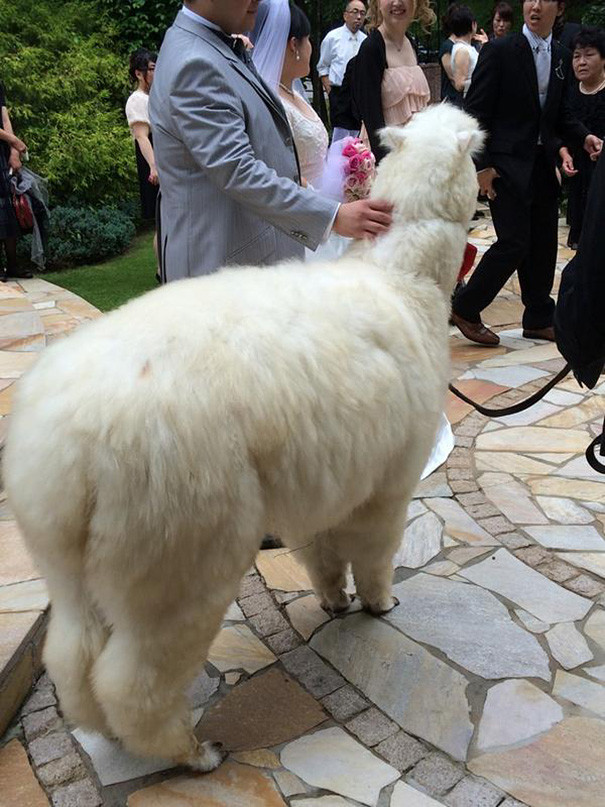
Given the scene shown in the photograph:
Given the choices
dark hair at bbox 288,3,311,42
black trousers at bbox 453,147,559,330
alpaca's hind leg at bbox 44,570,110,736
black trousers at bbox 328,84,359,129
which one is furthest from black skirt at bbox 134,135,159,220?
alpaca's hind leg at bbox 44,570,110,736

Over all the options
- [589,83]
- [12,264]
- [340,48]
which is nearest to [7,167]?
[12,264]

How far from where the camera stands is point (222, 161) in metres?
2.90

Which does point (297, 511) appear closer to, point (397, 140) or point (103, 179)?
point (397, 140)

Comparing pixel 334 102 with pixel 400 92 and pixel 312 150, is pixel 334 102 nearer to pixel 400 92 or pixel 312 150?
pixel 400 92

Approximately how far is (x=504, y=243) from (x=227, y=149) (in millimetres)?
4049

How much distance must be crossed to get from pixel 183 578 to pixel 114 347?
657 mm

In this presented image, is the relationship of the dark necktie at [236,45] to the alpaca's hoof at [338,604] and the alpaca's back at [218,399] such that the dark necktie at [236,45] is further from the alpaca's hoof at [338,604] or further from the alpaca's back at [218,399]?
the alpaca's hoof at [338,604]

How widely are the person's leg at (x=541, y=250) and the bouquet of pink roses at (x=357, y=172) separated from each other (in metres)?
2.58

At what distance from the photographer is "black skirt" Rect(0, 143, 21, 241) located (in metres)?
8.85

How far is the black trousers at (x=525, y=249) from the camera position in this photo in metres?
6.41

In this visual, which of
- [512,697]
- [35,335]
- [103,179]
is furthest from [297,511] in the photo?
[103,179]

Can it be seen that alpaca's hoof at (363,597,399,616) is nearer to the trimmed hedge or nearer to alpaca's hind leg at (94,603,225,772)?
alpaca's hind leg at (94,603,225,772)

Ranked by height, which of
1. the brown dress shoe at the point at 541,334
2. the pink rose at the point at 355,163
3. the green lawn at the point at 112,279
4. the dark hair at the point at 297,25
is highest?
the dark hair at the point at 297,25

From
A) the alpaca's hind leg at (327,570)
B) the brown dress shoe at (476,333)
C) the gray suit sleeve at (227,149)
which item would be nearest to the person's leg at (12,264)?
the brown dress shoe at (476,333)
